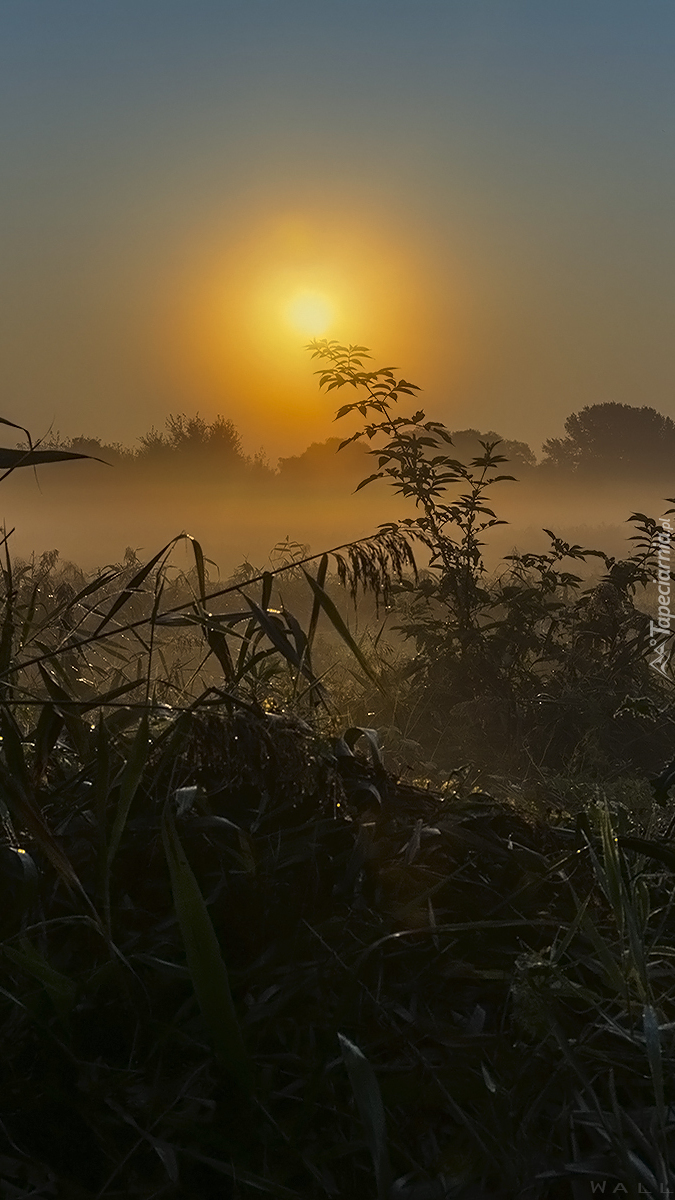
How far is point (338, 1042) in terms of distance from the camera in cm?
111

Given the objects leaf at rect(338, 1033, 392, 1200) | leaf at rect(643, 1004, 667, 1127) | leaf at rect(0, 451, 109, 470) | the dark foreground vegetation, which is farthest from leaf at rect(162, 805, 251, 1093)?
leaf at rect(0, 451, 109, 470)

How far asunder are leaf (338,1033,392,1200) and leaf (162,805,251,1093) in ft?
0.38

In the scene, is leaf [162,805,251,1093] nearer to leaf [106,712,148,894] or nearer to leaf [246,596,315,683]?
leaf [106,712,148,894]

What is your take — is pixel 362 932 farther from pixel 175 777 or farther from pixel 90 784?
pixel 90 784

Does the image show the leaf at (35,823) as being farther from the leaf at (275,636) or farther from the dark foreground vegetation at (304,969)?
the leaf at (275,636)

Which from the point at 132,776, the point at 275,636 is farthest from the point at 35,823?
the point at 275,636

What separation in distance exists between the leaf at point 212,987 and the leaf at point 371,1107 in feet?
0.38

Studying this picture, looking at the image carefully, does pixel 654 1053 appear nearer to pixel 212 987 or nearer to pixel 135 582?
pixel 212 987

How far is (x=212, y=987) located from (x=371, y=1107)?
0.21 meters

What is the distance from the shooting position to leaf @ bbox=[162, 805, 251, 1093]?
103 cm

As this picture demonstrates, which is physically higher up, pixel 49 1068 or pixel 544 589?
pixel 544 589

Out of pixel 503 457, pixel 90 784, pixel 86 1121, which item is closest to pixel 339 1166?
pixel 86 1121

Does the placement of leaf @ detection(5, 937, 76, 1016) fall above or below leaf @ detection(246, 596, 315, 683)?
below

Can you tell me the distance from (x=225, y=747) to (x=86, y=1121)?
21.7 inches
